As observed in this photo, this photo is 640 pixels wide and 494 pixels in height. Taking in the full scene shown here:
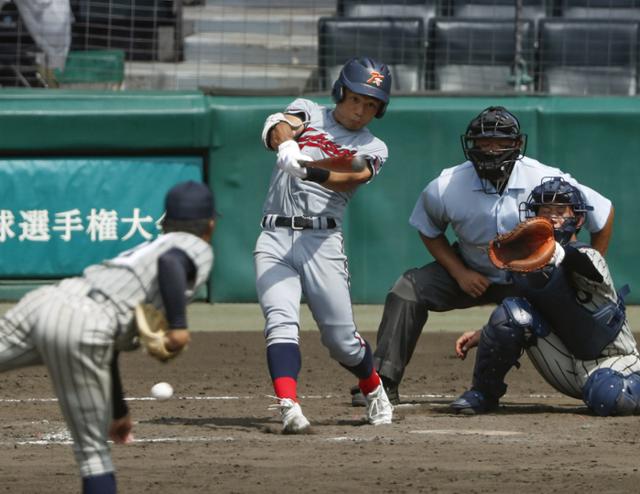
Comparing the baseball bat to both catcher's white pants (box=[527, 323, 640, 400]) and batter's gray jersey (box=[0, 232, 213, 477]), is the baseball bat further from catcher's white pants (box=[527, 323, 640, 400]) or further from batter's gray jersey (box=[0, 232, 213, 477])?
batter's gray jersey (box=[0, 232, 213, 477])

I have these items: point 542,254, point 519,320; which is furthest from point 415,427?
point 542,254

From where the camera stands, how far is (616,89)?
1130cm

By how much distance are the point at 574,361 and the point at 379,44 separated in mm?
5867

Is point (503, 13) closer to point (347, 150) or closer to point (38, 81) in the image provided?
point (38, 81)

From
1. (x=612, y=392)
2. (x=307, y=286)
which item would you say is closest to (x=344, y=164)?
(x=307, y=286)

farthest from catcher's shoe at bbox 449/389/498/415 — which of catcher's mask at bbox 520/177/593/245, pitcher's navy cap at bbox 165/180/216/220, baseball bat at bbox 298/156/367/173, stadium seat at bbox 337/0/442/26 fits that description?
stadium seat at bbox 337/0/442/26

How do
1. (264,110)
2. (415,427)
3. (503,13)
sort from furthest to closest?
(503,13), (264,110), (415,427)

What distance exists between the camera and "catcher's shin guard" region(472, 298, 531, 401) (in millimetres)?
5809

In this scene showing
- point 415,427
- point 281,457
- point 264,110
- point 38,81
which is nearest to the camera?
point 281,457

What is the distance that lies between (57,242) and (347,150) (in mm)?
4775

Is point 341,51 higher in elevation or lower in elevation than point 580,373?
higher

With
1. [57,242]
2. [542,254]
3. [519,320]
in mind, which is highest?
[542,254]

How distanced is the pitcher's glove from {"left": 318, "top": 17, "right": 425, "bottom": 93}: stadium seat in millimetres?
7569

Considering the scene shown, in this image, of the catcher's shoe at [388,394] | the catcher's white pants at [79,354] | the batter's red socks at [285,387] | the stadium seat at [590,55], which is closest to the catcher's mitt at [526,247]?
the batter's red socks at [285,387]
